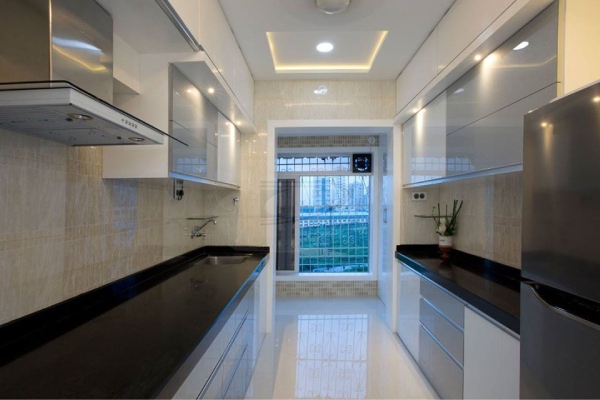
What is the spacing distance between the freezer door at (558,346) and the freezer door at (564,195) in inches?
1.9

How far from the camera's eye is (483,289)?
66.0 inches

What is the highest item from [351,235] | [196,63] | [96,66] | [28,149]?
[196,63]

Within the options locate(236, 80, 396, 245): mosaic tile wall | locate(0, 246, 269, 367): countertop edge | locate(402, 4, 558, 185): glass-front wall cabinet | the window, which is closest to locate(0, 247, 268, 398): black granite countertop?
locate(0, 246, 269, 367): countertop edge

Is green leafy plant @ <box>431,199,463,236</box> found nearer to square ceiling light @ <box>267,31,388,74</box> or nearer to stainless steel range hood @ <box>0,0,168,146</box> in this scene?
square ceiling light @ <box>267,31,388,74</box>

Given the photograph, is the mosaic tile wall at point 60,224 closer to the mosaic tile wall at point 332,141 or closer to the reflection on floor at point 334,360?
the reflection on floor at point 334,360

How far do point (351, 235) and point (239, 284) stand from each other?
3078 millimetres

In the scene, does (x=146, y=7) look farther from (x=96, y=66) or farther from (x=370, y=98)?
(x=370, y=98)

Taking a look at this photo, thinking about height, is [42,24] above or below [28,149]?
above

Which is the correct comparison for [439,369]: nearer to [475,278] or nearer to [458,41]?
[475,278]

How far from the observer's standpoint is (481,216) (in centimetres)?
238

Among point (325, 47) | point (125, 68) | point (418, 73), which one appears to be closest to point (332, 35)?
point (325, 47)

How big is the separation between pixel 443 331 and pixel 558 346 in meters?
1.26

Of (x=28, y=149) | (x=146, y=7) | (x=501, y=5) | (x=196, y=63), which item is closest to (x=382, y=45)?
(x=501, y=5)

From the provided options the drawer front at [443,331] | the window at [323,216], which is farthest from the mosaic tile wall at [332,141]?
the drawer front at [443,331]
